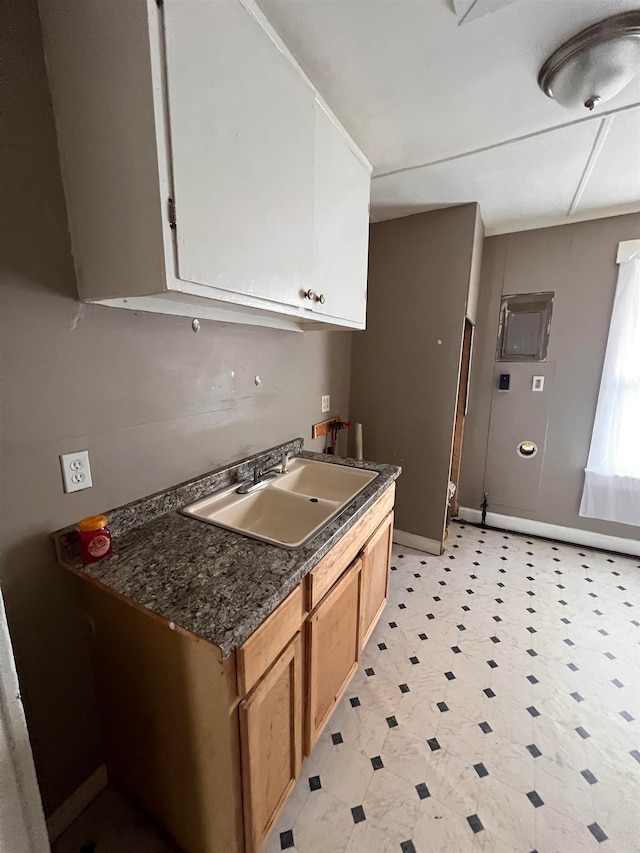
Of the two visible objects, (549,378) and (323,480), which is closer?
(323,480)

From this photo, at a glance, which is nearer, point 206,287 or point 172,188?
point 172,188

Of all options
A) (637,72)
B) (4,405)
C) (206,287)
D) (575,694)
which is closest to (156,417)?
(4,405)

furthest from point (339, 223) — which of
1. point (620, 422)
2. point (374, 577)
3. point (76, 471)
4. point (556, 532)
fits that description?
point (556, 532)

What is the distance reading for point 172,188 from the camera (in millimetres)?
729

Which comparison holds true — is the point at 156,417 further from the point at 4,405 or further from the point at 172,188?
the point at 172,188

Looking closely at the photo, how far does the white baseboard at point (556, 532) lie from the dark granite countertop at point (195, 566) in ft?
6.99

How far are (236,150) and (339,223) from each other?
24.3 inches

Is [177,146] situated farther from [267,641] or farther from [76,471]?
[267,641]

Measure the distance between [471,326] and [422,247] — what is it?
718mm

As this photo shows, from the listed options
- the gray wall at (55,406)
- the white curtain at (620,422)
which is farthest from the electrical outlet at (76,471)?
the white curtain at (620,422)

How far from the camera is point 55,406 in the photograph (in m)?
0.90

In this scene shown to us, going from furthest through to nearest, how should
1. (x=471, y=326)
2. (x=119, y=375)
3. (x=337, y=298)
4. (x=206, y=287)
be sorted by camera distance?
(x=471, y=326), (x=337, y=298), (x=119, y=375), (x=206, y=287)

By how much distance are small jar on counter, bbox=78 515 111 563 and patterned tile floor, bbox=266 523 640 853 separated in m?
1.03

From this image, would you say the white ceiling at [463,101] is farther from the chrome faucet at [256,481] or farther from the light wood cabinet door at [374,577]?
the light wood cabinet door at [374,577]
